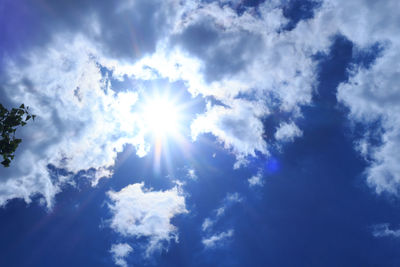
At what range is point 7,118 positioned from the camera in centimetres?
2780

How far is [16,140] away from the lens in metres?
27.6

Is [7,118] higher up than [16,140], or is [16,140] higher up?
[7,118]

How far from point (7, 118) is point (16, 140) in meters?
2.72


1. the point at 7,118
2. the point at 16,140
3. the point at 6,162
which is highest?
the point at 7,118

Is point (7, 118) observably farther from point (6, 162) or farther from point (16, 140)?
point (6, 162)

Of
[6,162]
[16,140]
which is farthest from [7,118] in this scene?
[6,162]

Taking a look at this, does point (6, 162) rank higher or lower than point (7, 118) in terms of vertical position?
lower

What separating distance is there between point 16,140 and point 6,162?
99.7 inches

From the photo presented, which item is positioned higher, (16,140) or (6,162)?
(16,140)

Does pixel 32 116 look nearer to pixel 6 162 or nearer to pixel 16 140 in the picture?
pixel 16 140

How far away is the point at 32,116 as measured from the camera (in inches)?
1072

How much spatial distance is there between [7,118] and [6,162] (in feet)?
16.3

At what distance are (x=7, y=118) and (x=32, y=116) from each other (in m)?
3.23

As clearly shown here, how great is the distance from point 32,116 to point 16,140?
11.0 ft
